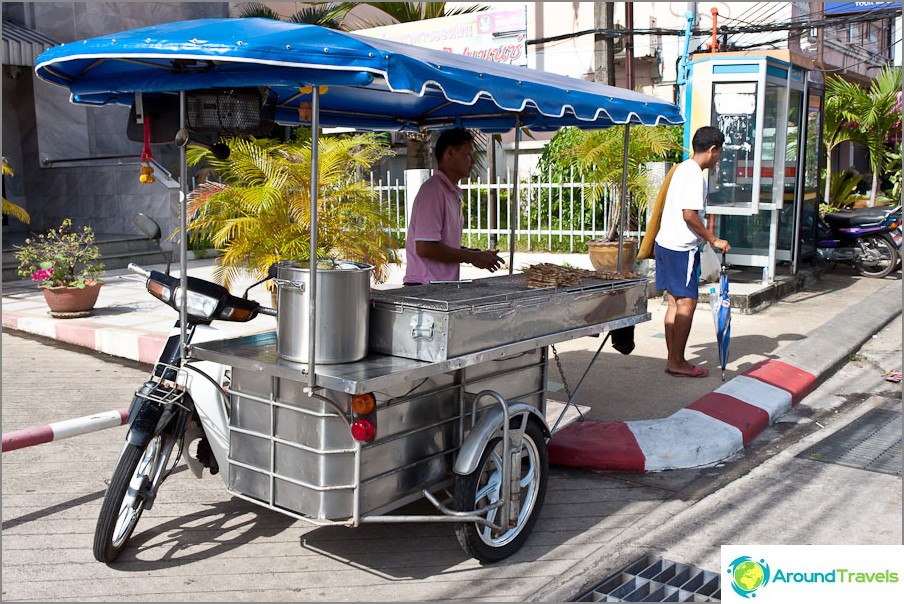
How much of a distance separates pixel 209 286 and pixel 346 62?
4.68 ft

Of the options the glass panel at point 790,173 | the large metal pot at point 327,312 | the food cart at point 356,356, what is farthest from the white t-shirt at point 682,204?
the glass panel at point 790,173

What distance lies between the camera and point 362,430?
3279 millimetres

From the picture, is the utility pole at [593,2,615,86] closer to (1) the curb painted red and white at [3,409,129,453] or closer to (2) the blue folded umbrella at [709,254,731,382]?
(2) the blue folded umbrella at [709,254,731,382]

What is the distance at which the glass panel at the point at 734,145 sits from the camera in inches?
406

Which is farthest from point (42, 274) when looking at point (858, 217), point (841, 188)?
point (841, 188)

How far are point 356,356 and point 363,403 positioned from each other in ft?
1.17

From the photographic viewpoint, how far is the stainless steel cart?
11.1 feet

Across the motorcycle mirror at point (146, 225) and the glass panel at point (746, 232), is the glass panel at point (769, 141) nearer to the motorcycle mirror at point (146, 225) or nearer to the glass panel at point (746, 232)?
the glass panel at point (746, 232)

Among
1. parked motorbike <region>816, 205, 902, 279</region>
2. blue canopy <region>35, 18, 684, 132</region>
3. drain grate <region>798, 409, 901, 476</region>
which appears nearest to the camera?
blue canopy <region>35, 18, 684, 132</region>

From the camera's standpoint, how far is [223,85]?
11.4 ft

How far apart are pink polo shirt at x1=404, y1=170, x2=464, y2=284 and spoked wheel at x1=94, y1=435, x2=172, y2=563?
1.93 metres

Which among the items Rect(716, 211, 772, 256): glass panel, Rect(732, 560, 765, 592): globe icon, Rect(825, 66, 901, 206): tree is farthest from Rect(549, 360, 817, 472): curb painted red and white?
Rect(825, 66, 901, 206): tree

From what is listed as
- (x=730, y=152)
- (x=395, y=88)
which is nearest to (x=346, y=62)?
(x=395, y=88)

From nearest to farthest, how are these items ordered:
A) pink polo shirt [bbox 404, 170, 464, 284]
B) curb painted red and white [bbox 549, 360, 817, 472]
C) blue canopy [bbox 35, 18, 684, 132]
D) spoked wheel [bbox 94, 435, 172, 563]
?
blue canopy [bbox 35, 18, 684, 132] → spoked wheel [bbox 94, 435, 172, 563] → pink polo shirt [bbox 404, 170, 464, 284] → curb painted red and white [bbox 549, 360, 817, 472]
